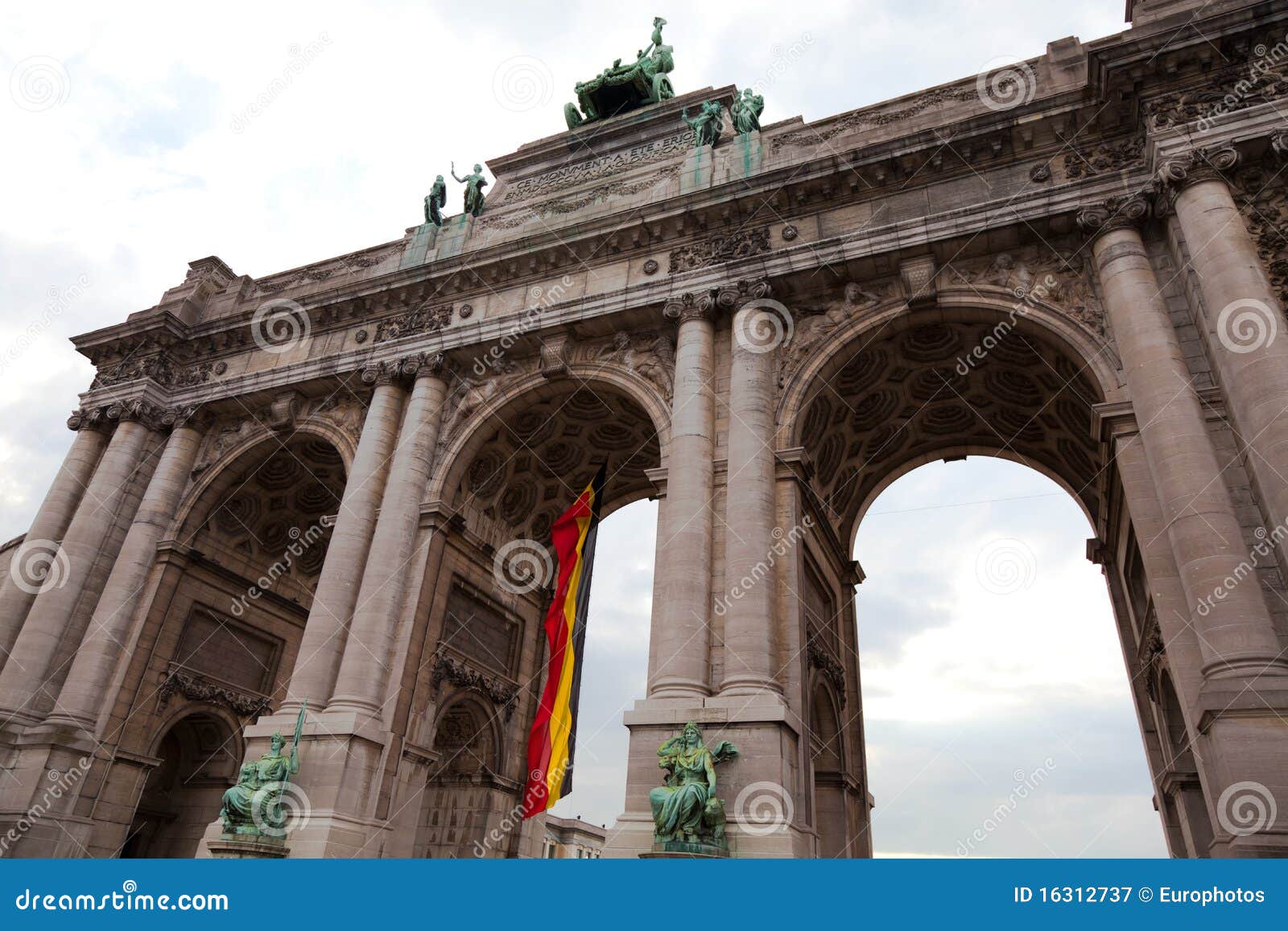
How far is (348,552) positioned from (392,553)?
120 centimetres

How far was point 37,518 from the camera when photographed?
2259 cm

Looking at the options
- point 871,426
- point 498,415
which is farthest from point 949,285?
point 498,415

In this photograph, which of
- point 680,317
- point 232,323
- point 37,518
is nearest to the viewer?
point 680,317

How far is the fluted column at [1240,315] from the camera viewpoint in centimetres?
1172

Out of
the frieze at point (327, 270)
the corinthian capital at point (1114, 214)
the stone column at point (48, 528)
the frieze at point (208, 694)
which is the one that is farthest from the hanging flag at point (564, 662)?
the stone column at point (48, 528)

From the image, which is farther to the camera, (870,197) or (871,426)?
(871,426)

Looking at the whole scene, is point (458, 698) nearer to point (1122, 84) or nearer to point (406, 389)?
point (406, 389)

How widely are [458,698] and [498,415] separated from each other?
724 cm
